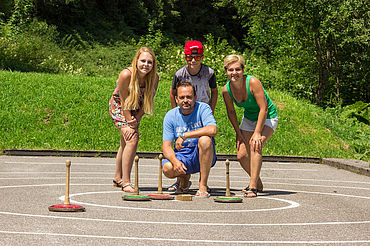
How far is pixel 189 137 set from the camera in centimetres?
782

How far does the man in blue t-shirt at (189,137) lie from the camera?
7.79 m

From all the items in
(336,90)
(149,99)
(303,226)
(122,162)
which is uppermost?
(336,90)

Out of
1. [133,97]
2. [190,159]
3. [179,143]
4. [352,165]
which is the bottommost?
[352,165]

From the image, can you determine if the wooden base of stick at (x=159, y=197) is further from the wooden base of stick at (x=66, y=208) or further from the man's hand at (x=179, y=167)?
the wooden base of stick at (x=66, y=208)

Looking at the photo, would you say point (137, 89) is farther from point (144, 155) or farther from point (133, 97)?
point (144, 155)

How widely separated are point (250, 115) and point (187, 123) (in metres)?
1.15

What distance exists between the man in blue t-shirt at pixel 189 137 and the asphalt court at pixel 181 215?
473 mm

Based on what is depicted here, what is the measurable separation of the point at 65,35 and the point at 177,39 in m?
11.1

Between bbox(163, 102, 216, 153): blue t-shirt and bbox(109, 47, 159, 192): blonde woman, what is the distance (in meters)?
0.70

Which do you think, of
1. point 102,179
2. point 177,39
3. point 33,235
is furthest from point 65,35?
point 33,235

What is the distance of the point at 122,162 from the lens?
8.59 meters

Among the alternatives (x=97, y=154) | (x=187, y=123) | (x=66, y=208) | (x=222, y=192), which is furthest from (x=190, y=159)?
(x=97, y=154)

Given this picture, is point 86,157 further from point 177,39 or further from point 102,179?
point 177,39

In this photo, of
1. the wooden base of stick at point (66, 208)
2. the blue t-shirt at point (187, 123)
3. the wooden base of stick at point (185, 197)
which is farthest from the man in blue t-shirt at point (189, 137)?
the wooden base of stick at point (66, 208)
